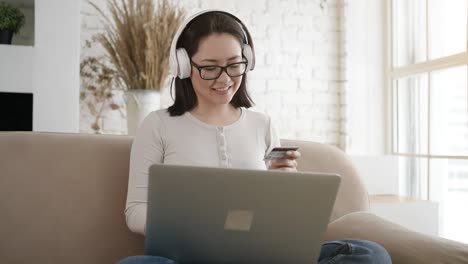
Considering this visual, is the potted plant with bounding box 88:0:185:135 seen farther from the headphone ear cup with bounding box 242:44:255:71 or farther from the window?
the window

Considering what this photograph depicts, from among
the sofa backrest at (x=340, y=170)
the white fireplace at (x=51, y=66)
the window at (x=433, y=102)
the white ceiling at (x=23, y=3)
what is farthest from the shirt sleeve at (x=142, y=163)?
the window at (x=433, y=102)

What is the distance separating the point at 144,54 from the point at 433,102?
172cm

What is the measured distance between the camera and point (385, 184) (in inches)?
119

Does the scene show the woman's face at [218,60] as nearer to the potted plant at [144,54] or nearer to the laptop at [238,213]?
the laptop at [238,213]

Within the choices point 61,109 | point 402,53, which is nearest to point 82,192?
point 61,109

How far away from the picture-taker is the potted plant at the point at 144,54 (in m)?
2.46

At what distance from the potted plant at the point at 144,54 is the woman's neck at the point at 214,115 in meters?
0.77

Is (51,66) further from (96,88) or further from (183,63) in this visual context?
(183,63)

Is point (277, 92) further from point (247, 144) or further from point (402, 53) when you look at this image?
point (247, 144)

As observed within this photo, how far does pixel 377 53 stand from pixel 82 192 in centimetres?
269

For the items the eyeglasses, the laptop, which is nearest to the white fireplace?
the eyeglasses

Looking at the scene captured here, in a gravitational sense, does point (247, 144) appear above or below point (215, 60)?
below

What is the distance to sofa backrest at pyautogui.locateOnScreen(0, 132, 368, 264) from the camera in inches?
61.0

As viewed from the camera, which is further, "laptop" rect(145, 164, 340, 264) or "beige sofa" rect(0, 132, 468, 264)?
"beige sofa" rect(0, 132, 468, 264)
